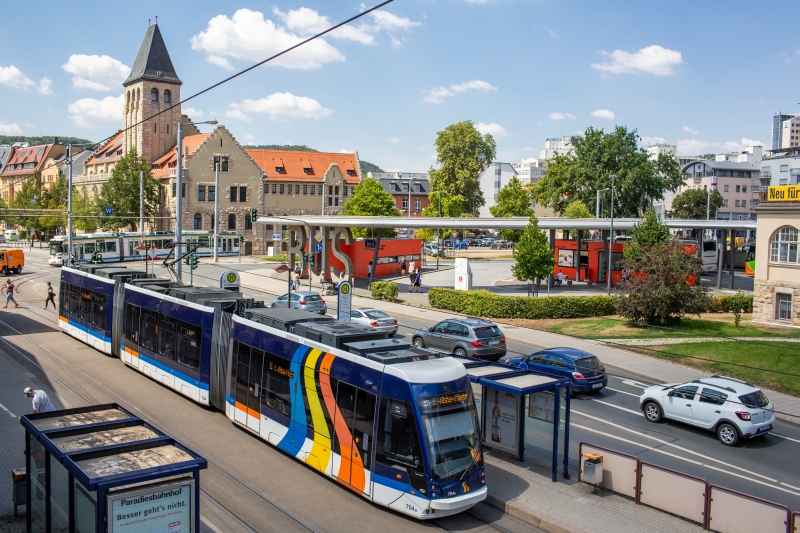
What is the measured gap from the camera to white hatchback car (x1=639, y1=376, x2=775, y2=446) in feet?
56.4

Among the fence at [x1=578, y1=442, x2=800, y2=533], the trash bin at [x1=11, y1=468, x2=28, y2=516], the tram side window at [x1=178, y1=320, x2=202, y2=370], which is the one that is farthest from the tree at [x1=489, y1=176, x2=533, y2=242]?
the trash bin at [x1=11, y1=468, x2=28, y2=516]

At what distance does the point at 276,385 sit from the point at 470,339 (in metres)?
11.8

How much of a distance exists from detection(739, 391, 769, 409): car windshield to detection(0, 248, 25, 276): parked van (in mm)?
54549

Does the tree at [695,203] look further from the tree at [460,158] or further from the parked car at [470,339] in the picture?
the parked car at [470,339]

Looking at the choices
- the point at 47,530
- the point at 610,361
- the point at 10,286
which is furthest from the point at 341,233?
the point at 47,530

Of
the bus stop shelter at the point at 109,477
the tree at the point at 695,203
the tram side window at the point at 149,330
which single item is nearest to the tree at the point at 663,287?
the tram side window at the point at 149,330

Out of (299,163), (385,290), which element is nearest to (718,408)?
(385,290)

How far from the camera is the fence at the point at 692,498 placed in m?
10.7

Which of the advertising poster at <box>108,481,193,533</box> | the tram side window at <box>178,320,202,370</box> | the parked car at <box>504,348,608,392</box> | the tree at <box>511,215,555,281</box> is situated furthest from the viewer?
the tree at <box>511,215,555,281</box>

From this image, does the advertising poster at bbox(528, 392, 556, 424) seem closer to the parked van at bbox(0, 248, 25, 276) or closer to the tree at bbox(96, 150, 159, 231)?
the parked van at bbox(0, 248, 25, 276)

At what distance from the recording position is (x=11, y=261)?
54906 millimetres

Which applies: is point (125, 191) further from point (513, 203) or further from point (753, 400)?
→ point (753, 400)

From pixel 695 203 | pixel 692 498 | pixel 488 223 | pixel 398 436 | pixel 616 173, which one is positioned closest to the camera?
pixel 398 436

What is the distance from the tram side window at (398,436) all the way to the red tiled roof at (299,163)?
78812 mm
